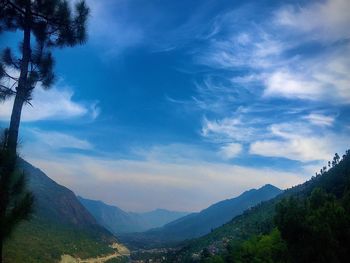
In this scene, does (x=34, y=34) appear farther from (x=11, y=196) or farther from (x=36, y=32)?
(x=11, y=196)

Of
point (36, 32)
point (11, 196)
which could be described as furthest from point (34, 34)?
point (11, 196)

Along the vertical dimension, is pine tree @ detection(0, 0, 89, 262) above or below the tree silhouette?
above

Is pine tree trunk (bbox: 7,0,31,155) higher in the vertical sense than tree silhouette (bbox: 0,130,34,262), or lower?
higher

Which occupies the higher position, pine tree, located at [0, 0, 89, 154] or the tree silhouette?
pine tree, located at [0, 0, 89, 154]

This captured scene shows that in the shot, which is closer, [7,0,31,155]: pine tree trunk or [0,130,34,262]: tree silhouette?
[0,130,34,262]: tree silhouette

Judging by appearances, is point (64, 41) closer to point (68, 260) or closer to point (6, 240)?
point (6, 240)

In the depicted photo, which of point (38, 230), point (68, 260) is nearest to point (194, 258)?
point (68, 260)

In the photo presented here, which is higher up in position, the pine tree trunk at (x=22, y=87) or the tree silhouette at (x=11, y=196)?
the pine tree trunk at (x=22, y=87)

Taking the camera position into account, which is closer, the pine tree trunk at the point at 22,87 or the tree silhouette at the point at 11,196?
the tree silhouette at the point at 11,196
